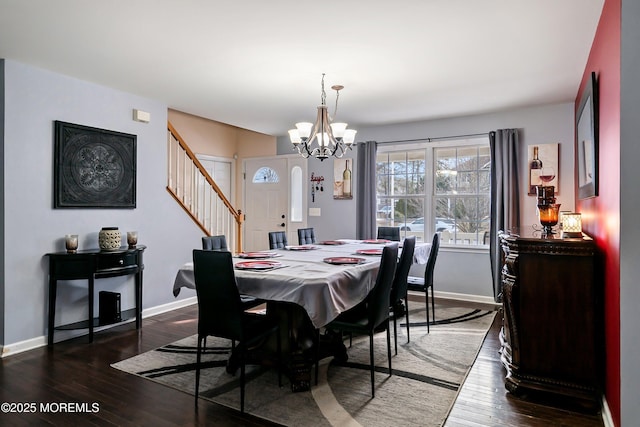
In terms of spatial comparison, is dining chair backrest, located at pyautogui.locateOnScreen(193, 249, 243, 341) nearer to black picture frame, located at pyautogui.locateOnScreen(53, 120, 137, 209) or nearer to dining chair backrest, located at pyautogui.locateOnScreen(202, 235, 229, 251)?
dining chair backrest, located at pyautogui.locateOnScreen(202, 235, 229, 251)

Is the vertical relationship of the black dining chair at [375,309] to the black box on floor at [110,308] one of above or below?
above

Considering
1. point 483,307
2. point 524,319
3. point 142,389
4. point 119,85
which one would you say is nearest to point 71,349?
point 142,389

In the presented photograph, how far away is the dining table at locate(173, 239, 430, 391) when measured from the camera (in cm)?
238

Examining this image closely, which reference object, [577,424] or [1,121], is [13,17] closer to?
[1,121]

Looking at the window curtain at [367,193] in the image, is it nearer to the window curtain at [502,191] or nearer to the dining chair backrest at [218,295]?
the window curtain at [502,191]

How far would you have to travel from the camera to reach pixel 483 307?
192 inches

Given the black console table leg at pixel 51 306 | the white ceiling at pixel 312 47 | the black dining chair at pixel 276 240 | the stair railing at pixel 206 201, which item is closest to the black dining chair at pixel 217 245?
the black dining chair at pixel 276 240

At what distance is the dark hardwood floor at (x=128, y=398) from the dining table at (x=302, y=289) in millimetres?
578

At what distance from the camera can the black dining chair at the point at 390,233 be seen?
5.00 metres

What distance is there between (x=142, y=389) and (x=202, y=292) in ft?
2.82

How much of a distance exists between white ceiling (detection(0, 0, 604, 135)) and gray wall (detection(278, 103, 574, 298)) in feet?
1.07

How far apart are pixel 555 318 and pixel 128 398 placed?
2809 millimetres

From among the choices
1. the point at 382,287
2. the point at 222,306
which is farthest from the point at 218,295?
the point at 382,287

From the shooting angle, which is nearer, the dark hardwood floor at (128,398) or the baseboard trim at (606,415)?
the baseboard trim at (606,415)
